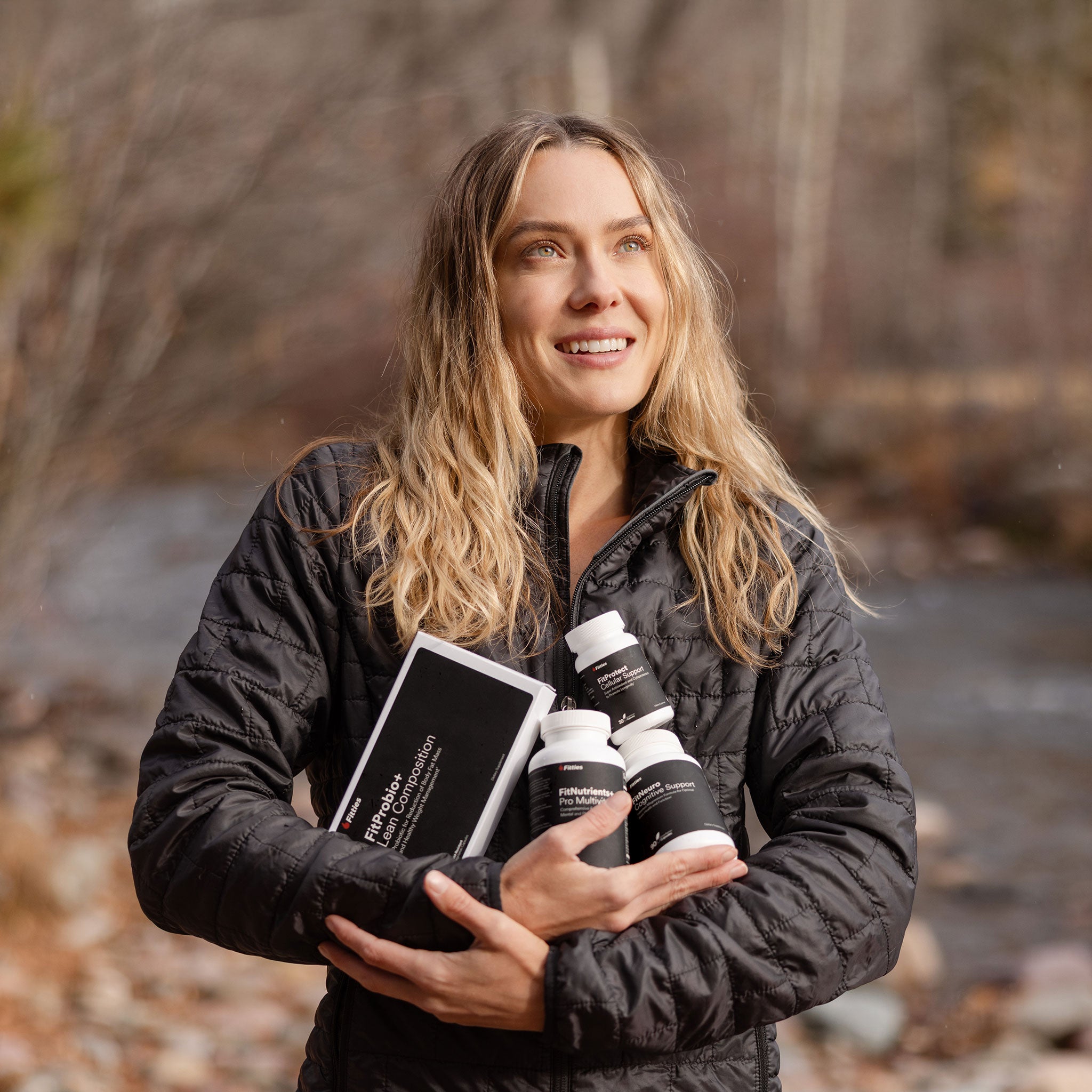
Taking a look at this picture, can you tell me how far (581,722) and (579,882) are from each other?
0.20m

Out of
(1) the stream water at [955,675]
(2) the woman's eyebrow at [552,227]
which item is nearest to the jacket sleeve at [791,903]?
(2) the woman's eyebrow at [552,227]

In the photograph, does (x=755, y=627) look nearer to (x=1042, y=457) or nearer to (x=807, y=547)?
(x=807, y=547)

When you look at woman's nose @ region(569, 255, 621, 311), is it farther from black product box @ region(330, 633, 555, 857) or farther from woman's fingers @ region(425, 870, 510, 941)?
woman's fingers @ region(425, 870, 510, 941)

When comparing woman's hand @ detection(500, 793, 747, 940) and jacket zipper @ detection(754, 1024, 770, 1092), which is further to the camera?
jacket zipper @ detection(754, 1024, 770, 1092)

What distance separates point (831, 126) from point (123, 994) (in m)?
17.7

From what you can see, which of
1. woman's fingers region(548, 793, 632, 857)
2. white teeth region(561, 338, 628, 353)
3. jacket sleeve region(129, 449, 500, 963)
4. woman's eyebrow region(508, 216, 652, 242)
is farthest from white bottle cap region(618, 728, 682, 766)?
woman's eyebrow region(508, 216, 652, 242)

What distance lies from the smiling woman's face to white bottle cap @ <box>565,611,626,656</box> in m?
0.36

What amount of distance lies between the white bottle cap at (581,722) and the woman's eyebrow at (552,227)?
0.72m

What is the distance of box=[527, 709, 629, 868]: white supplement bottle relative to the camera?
1.50 metres

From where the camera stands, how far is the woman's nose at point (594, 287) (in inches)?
71.6

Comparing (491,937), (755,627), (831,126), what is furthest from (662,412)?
(831,126)

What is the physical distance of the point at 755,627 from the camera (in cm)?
172

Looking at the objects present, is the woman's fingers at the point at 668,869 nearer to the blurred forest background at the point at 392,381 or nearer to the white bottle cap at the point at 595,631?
the white bottle cap at the point at 595,631

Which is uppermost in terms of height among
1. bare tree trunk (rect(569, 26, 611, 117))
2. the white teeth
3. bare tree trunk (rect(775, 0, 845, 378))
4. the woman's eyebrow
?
bare tree trunk (rect(775, 0, 845, 378))
